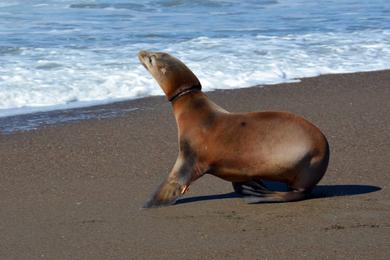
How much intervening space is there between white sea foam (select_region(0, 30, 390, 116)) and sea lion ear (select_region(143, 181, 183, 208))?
116 inches

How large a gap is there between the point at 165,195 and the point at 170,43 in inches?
252

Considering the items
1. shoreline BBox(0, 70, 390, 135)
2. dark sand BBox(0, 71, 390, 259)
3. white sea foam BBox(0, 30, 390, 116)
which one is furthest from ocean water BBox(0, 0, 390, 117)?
dark sand BBox(0, 71, 390, 259)

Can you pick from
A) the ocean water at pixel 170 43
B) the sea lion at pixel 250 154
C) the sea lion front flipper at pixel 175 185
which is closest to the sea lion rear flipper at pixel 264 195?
the sea lion at pixel 250 154

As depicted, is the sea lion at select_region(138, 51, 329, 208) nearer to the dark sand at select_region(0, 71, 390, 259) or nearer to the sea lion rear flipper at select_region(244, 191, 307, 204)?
the sea lion rear flipper at select_region(244, 191, 307, 204)

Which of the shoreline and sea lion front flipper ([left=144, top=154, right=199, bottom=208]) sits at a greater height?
sea lion front flipper ([left=144, top=154, right=199, bottom=208])

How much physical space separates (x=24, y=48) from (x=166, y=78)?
17.9 ft

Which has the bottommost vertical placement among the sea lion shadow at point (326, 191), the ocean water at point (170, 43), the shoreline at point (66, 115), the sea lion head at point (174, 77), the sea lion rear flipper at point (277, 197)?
the ocean water at point (170, 43)

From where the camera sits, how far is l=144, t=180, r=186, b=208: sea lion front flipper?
5270 millimetres

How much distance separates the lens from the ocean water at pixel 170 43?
8.99 m

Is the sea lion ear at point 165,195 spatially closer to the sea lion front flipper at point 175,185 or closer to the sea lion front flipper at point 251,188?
the sea lion front flipper at point 175,185

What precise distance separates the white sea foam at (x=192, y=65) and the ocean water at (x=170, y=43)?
0.01m

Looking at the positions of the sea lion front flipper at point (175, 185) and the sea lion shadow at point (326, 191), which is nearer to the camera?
the sea lion front flipper at point (175, 185)

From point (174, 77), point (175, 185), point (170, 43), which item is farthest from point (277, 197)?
point (170, 43)

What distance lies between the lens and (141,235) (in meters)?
4.74
